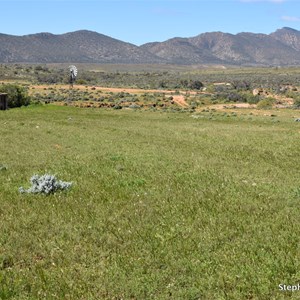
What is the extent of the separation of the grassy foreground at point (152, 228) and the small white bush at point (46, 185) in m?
0.36

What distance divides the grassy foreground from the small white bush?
362 millimetres

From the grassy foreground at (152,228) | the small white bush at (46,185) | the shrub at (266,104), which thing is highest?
the small white bush at (46,185)

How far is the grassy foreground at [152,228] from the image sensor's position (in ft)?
24.7

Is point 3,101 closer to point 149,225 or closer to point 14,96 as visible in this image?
point 14,96

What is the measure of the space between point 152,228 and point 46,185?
4.78 meters

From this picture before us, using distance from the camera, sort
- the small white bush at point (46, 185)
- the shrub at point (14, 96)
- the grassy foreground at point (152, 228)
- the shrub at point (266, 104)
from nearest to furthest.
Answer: the grassy foreground at point (152, 228), the small white bush at point (46, 185), the shrub at point (14, 96), the shrub at point (266, 104)

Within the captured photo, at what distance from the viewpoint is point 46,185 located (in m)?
13.5

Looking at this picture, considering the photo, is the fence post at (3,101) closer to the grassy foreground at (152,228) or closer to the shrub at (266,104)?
the grassy foreground at (152,228)

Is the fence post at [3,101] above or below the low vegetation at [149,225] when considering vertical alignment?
above

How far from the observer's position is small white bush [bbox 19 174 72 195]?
1329cm

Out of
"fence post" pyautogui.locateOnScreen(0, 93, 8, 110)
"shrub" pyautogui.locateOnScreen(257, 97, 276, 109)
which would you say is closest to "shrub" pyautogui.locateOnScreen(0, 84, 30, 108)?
"fence post" pyautogui.locateOnScreen(0, 93, 8, 110)

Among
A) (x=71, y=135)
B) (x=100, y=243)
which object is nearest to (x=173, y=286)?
(x=100, y=243)

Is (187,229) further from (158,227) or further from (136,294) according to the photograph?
(136,294)

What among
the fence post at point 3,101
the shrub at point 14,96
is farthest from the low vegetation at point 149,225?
the shrub at point 14,96
